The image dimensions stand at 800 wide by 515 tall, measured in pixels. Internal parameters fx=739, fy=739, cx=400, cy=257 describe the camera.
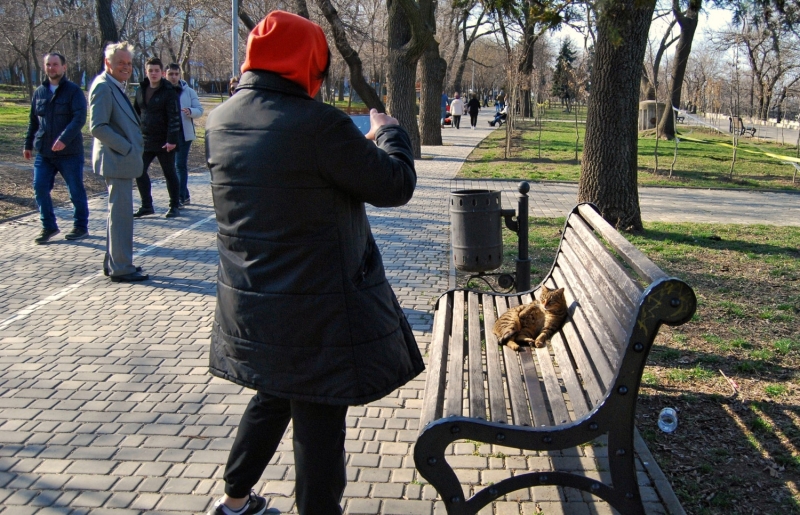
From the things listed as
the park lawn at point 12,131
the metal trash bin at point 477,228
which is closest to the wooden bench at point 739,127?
the metal trash bin at point 477,228

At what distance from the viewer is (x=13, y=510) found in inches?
120

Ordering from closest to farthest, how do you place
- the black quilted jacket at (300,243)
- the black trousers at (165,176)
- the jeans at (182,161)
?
the black quilted jacket at (300,243)
the black trousers at (165,176)
the jeans at (182,161)

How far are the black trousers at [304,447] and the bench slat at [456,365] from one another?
1.45 ft

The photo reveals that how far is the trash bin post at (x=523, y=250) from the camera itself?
557 cm

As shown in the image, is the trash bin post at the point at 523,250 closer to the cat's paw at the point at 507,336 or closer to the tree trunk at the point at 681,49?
the cat's paw at the point at 507,336

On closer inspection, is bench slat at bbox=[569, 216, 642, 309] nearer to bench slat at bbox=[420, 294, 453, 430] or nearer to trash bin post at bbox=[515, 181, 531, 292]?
bench slat at bbox=[420, 294, 453, 430]

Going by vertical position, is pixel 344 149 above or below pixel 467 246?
above

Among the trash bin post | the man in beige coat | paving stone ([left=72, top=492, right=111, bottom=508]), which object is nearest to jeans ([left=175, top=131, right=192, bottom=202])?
the man in beige coat

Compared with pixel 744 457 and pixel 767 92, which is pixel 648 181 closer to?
pixel 744 457

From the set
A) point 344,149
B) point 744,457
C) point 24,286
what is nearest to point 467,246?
point 744,457

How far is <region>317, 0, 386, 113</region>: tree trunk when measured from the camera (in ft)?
55.0

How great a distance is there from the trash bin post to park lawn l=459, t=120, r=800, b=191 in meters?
9.46

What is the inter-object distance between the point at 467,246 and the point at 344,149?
3.43 m

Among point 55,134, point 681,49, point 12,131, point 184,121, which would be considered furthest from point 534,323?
point 681,49
